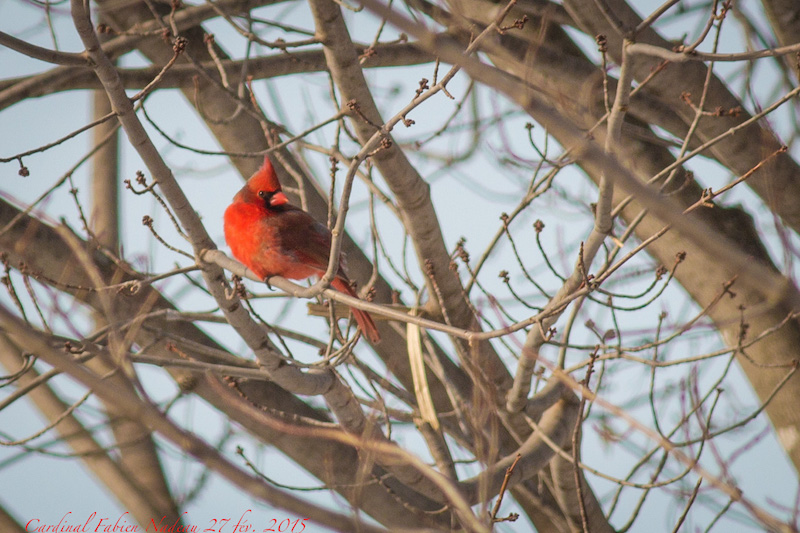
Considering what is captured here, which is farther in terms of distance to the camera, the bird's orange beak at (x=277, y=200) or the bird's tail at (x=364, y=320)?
the bird's orange beak at (x=277, y=200)

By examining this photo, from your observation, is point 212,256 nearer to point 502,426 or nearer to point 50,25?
point 50,25

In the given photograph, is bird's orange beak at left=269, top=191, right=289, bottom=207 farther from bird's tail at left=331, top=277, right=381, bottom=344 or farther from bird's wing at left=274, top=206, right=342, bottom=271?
bird's tail at left=331, top=277, right=381, bottom=344

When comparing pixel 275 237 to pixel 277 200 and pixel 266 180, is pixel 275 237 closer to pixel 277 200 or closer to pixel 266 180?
pixel 277 200

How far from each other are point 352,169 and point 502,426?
243 centimetres

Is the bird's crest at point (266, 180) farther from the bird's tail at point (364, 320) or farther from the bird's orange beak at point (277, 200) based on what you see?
the bird's tail at point (364, 320)

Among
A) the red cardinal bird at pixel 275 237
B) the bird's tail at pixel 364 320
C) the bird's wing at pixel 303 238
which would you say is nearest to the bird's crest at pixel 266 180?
the red cardinal bird at pixel 275 237

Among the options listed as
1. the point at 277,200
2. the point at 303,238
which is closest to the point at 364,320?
the point at 303,238

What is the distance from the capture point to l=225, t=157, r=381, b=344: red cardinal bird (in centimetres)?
346

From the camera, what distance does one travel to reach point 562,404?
3652 millimetres

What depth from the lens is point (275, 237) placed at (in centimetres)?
346

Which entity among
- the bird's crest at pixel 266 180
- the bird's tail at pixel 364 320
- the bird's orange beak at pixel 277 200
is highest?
the bird's crest at pixel 266 180

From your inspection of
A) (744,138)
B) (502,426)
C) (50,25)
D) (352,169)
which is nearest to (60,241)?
(50,25)

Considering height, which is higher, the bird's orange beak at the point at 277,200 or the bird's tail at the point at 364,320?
the bird's orange beak at the point at 277,200

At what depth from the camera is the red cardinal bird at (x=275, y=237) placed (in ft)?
11.4
